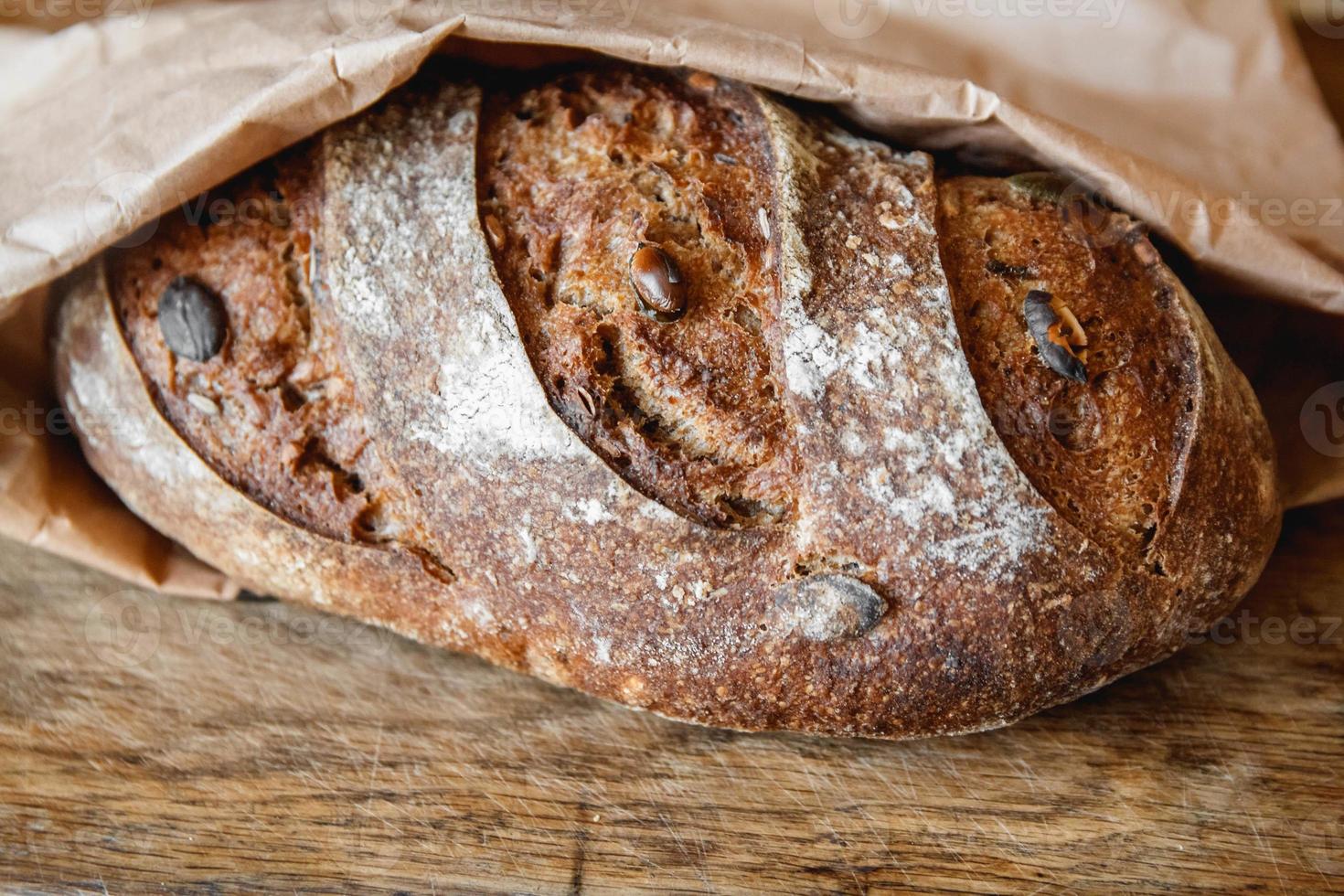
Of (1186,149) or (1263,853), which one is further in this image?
(1186,149)

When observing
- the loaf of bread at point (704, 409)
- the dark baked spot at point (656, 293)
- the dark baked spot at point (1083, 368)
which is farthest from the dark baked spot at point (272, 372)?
the dark baked spot at point (1083, 368)

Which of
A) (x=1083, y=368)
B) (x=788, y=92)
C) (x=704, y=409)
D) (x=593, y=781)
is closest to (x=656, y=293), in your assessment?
(x=704, y=409)

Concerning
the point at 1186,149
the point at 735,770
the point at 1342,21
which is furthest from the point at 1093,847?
the point at 1342,21

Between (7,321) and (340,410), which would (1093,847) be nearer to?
(340,410)

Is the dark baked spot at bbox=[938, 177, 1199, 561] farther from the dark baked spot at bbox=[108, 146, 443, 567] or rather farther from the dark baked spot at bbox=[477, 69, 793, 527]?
the dark baked spot at bbox=[108, 146, 443, 567]

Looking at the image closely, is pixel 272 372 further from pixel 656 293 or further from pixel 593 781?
pixel 593 781

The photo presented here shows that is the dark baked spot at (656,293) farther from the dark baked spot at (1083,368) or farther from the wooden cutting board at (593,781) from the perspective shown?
the wooden cutting board at (593,781)

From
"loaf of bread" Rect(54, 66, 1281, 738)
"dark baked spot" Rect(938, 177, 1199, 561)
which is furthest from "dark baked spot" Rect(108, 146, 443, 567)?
"dark baked spot" Rect(938, 177, 1199, 561)
